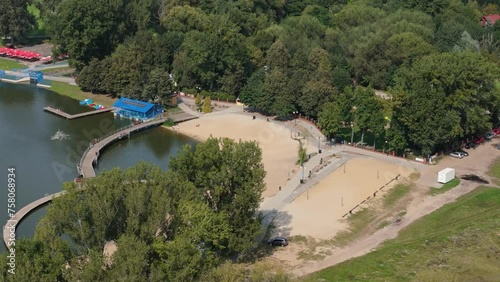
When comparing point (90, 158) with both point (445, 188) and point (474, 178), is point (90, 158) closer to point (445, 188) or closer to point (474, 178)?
point (445, 188)

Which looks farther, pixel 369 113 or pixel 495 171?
pixel 369 113

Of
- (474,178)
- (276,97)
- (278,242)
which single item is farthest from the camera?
(276,97)

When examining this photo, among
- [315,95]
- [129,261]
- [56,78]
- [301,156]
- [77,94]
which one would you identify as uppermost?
[315,95]

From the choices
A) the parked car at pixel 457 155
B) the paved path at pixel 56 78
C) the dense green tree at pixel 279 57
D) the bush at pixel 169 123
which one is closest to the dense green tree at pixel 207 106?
the bush at pixel 169 123

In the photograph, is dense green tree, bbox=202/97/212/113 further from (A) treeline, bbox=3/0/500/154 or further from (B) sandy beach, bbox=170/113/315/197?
(A) treeline, bbox=3/0/500/154

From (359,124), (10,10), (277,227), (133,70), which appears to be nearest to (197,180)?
(277,227)

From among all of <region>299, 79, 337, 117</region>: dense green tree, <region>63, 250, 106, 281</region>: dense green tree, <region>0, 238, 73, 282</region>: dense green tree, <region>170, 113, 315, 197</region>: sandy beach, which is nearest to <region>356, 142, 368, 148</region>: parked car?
<region>170, 113, 315, 197</region>: sandy beach

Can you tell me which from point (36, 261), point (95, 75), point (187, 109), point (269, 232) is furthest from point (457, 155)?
point (95, 75)
